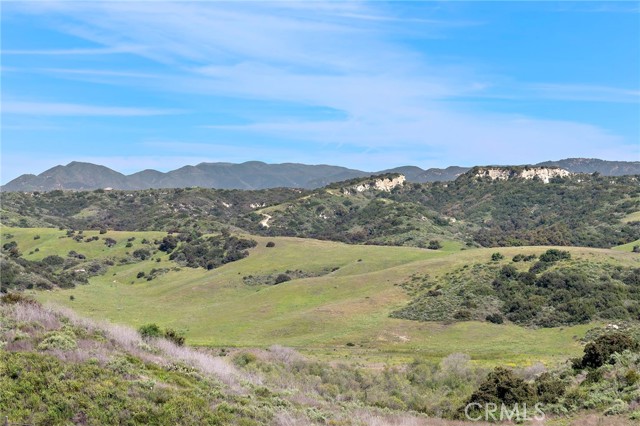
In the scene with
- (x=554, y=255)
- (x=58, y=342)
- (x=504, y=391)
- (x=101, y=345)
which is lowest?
(x=504, y=391)

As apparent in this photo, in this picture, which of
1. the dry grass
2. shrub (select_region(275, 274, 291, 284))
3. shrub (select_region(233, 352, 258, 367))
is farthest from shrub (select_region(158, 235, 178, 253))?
the dry grass

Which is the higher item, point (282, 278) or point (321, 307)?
point (282, 278)

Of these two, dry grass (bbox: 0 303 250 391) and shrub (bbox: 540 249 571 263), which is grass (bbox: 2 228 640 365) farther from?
dry grass (bbox: 0 303 250 391)

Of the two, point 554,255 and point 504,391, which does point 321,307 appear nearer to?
point 554,255

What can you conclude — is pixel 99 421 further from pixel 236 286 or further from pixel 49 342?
pixel 236 286

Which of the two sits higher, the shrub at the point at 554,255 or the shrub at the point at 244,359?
the shrub at the point at 554,255

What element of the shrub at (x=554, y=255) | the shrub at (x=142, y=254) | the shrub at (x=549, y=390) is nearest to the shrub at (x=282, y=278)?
the shrub at (x=554, y=255)

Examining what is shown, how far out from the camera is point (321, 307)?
6306 cm

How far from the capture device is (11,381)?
16.1 metres

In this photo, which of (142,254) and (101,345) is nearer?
(101,345)

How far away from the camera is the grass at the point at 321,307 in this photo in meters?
47.8

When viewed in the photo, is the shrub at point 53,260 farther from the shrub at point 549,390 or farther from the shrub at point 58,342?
the shrub at point 549,390

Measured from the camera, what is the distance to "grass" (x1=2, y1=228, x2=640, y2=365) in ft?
157

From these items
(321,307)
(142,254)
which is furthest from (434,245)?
(321,307)
